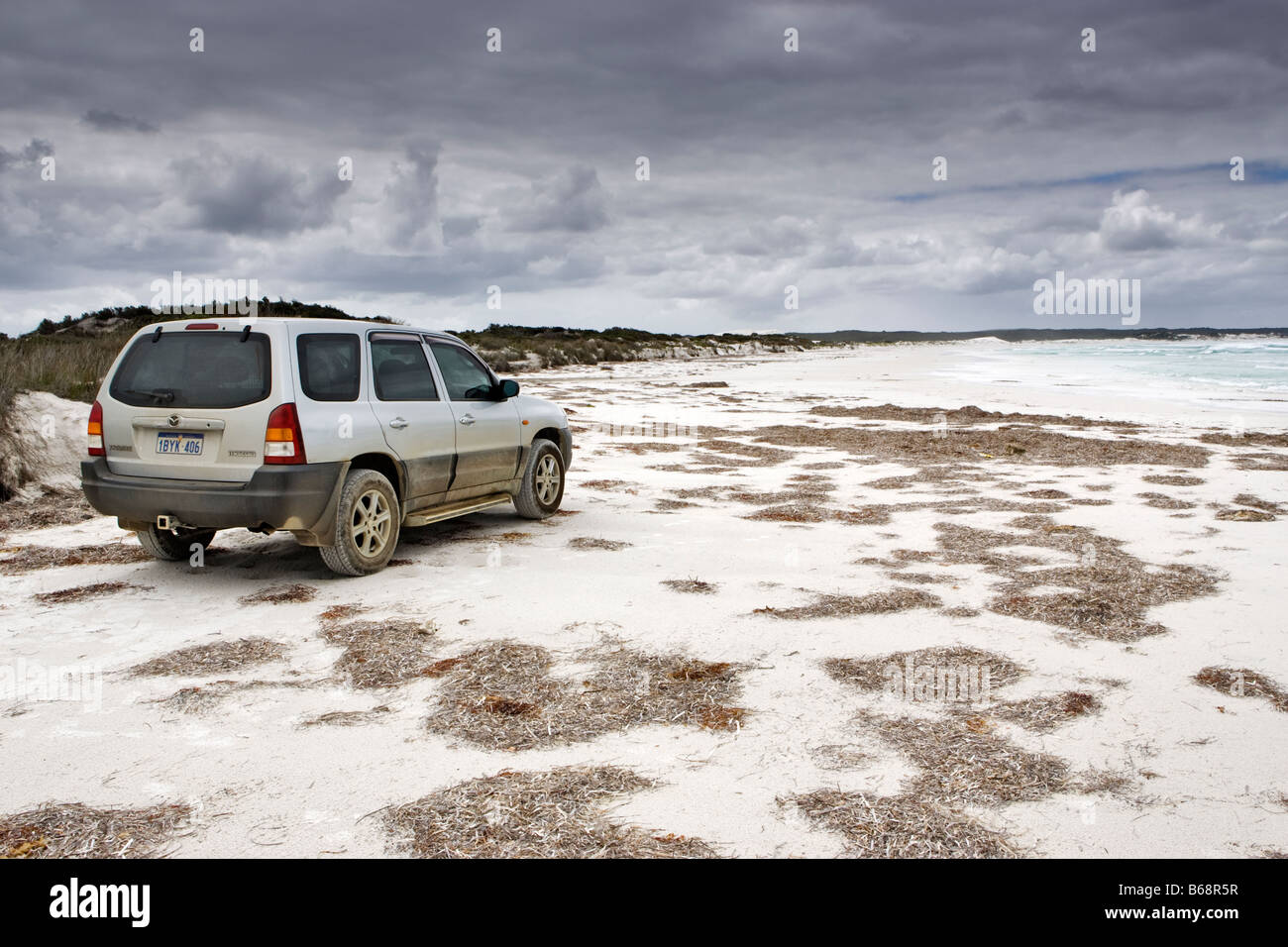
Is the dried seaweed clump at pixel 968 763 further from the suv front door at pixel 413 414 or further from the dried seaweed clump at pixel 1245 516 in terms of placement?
the dried seaweed clump at pixel 1245 516

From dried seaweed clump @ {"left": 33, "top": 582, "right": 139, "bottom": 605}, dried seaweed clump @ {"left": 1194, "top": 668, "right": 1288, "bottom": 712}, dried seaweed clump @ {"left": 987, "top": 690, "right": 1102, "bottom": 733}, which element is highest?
dried seaweed clump @ {"left": 33, "top": 582, "right": 139, "bottom": 605}

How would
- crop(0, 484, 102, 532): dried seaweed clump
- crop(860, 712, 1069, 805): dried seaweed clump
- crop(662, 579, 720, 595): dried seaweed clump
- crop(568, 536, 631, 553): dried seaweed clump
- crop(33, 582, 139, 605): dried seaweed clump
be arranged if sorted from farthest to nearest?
crop(0, 484, 102, 532): dried seaweed clump → crop(568, 536, 631, 553): dried seaweed clump → crop(662, 579, 720, 595): dried seaweed clump → crop(33, 582, 139, 605): dried seaweed clump → crop(860, 712, 1069, 805): dried seaweed clump

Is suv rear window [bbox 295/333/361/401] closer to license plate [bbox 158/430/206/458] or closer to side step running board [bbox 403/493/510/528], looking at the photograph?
license plate [bbox 158/430/206/458]

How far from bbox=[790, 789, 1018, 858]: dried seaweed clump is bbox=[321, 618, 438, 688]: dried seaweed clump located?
2.53 meters

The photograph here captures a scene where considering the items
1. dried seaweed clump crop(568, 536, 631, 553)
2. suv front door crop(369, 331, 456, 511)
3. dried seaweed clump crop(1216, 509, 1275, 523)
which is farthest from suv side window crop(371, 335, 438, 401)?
dried seaweed clump crop(1216, 509, 1275, 523)

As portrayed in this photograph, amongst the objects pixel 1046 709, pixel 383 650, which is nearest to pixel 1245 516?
pixel 1046 709

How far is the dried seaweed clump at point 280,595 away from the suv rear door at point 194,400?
0.89 meters

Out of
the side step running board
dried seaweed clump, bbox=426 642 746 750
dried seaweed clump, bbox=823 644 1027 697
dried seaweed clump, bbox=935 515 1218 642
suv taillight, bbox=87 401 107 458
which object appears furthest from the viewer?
the side step running board

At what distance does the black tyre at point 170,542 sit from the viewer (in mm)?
8094

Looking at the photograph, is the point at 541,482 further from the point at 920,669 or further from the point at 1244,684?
the point at 1244,684

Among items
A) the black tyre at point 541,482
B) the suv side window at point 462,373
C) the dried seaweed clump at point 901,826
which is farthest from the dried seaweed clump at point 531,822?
the black tyre at point 541,482

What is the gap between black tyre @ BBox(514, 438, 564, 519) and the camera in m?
9.98

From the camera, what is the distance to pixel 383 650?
5809 mm
